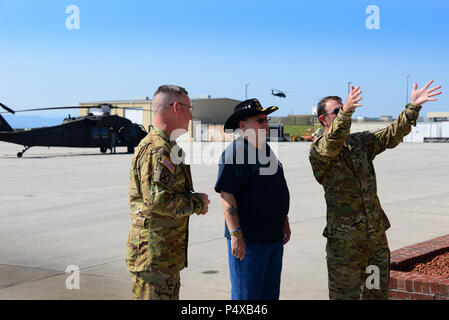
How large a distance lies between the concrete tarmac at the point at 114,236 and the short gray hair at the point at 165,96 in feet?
8.47

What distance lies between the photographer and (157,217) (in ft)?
10.5

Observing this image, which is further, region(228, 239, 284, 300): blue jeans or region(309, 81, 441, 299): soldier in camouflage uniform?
region(309, 81, 441, 299): soldier in camouflage uniform

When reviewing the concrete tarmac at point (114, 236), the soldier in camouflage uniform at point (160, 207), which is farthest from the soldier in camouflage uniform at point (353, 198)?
the concrete tarmac at point (114, 236)

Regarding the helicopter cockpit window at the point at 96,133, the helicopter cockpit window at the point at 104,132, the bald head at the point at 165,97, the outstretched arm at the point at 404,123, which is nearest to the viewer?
the bald head at the point at 165,97

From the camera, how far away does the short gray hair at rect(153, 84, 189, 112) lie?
331 centimetres

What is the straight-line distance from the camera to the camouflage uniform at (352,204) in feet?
12.1

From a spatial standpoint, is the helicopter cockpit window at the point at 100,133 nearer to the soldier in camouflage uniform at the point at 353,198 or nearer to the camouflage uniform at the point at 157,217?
the soldier in camouflage uniform at the point at 353,198

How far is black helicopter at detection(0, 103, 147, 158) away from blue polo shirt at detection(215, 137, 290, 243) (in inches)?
991

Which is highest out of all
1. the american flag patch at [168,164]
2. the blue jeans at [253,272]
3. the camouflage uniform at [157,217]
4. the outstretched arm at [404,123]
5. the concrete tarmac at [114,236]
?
the outstretched arm at [404,123]

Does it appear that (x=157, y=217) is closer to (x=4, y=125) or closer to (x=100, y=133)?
(x=4, y=125)

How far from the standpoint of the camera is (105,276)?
6.11 m

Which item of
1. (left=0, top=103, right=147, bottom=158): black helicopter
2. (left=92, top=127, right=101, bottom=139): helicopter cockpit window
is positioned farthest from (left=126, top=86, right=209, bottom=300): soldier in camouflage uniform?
(left=92, top=127, right=101, bottom=139): helicopter cockpit window

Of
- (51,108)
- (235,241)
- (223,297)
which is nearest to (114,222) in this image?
(223,297)

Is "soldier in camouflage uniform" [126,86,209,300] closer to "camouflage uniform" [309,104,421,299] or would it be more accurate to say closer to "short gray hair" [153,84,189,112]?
"short gray hair" [153,84,189,112]
